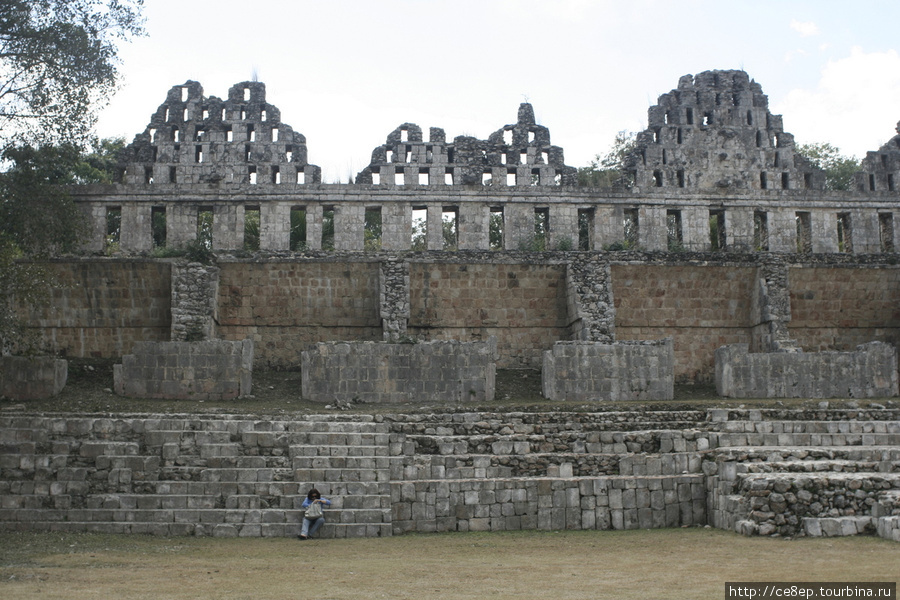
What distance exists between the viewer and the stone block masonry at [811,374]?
937 inches

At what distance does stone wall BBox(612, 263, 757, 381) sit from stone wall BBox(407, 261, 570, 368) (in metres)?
1.95

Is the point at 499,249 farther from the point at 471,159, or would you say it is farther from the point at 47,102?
the point at 47,102

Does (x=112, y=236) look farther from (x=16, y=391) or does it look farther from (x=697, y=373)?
(x=697, y=373)

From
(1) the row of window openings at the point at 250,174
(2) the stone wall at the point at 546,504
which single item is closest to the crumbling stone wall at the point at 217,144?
(1) the row of window openings at the point at 250,174

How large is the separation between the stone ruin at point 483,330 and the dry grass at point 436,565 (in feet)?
3.01

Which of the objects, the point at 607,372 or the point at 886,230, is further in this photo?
the point at 886,230

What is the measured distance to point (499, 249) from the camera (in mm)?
31031

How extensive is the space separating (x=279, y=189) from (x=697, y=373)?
533 inches

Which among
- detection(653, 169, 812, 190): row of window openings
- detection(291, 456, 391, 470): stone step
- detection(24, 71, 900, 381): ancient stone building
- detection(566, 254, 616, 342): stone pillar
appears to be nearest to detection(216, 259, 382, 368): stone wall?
detection(24, 71, 900, 381): ancient stone building

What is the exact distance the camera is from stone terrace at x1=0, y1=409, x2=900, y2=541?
15938mm

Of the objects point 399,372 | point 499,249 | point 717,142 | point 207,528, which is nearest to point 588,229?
point 499,249

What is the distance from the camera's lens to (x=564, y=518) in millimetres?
16859

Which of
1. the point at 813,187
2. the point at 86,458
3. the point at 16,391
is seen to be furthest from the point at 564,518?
the point at 813,187

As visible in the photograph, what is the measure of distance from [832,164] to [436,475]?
3759cm
